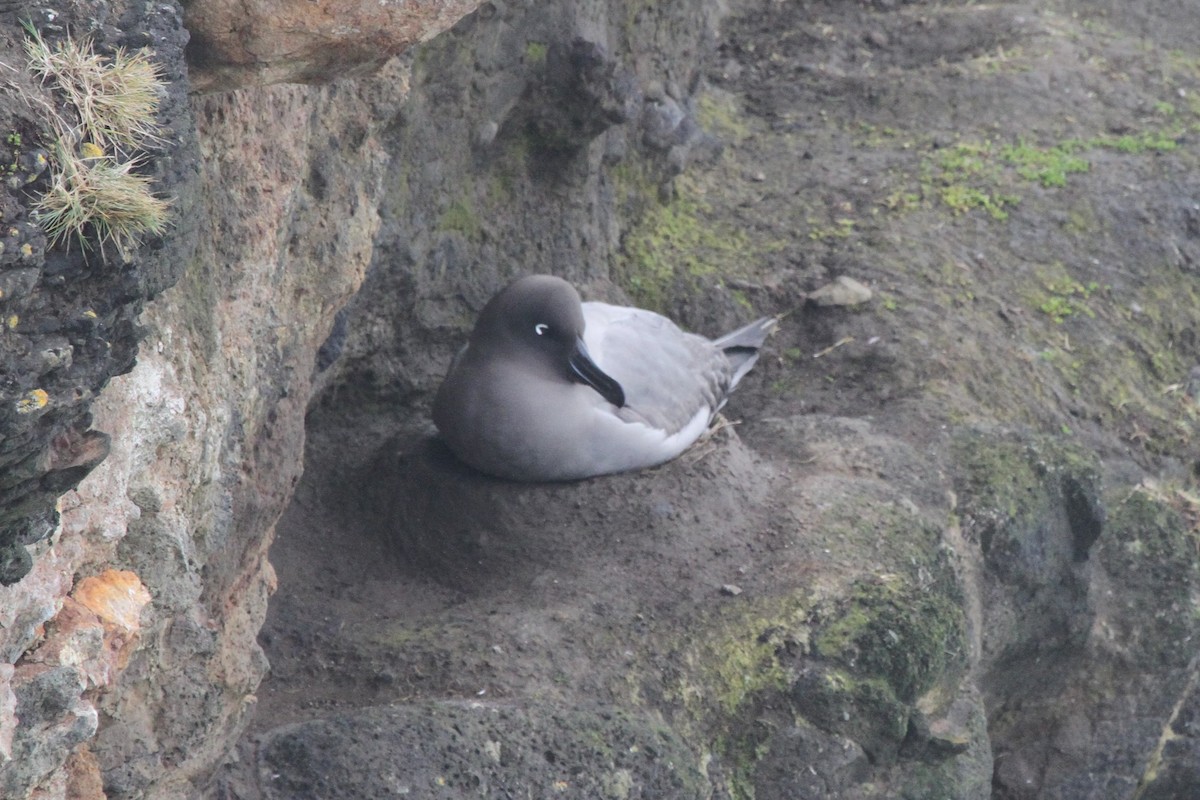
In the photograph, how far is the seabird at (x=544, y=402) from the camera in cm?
484

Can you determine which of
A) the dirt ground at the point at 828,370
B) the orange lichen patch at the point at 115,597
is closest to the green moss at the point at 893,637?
the dirt ground at the point at 828,370

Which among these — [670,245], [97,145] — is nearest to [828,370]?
[670,245]

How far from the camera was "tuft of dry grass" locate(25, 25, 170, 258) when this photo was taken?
7.00 feet

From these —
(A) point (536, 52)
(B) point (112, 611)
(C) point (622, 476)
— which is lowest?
(C) point (622, 476)

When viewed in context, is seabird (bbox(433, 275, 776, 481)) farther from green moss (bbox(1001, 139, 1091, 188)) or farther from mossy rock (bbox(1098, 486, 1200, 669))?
green moss (bbox(1001, 139, 1091, 188))

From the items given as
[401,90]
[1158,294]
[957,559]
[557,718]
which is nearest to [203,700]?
[557,718]

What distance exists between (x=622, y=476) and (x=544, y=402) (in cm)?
41

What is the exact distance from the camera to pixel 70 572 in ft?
8.35

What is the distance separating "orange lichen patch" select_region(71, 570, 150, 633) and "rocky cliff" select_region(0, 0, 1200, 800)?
0.01 meters

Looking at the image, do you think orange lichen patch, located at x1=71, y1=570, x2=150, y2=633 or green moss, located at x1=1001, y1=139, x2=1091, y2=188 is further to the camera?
green moss, located at x1=1001, y1=139, x2=1091, y2=188

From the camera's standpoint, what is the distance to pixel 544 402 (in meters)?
4.86

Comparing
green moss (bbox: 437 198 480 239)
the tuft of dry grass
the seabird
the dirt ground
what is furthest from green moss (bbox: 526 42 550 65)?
the tuft of dry grass

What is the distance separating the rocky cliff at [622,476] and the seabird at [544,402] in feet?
0.38

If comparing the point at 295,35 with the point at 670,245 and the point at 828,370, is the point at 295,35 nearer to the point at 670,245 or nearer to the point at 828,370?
the point at 828,370
